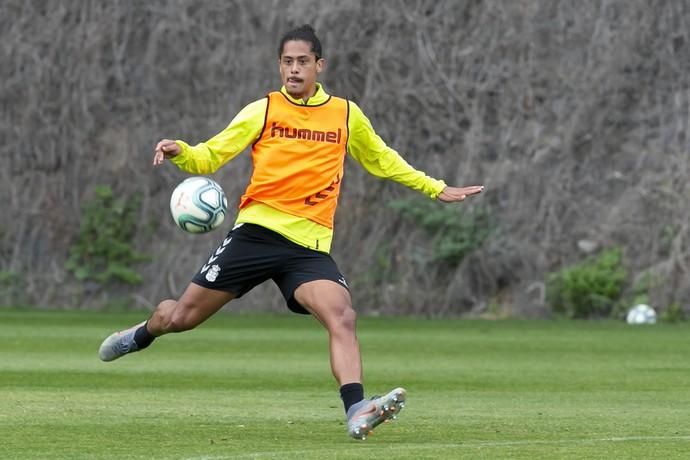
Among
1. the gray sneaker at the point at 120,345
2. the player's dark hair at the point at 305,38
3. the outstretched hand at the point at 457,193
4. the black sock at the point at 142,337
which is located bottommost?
the gray sneaker at the point at 120,345

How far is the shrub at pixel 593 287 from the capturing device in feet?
85.7

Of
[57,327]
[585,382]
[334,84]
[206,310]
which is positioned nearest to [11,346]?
[57,327]

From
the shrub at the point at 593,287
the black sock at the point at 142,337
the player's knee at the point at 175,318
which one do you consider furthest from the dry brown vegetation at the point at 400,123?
the player's knee at the point at 175,318

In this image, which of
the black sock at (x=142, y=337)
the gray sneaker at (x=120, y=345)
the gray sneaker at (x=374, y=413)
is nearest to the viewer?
the gray sneaker at (x=374, y=413)

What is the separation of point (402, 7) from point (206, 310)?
1899 centimetres

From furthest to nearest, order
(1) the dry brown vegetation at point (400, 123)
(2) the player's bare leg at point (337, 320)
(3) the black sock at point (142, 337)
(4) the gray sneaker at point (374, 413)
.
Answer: (1) the dry brown vegetation at point (400, 123) < (3) the black sock at point (142, 337) < (2) the player's bare leg at point (337, 320) < (4) the gray sneaker at point (374, 413)

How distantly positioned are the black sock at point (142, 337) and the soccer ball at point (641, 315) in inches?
611

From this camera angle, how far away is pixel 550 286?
26.8m

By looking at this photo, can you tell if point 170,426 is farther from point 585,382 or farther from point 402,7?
point 402,7

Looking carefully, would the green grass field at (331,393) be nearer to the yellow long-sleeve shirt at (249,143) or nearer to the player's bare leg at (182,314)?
the player's bare leg at (182,314)

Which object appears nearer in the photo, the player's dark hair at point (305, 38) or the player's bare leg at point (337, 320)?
the player's bare leg at point (337, 320)

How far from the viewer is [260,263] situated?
935 cm

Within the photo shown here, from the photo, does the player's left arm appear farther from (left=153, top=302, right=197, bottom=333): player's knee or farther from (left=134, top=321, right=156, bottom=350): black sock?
(left=134, top=321, right=156, bottom=350): black sock

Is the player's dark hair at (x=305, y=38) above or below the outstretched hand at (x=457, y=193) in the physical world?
above
